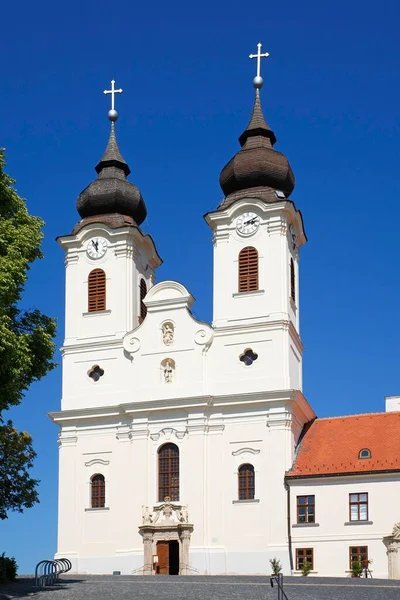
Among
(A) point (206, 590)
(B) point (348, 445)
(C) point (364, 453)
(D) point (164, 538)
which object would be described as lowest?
(A) point (206, 590)

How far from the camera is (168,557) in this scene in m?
45.9

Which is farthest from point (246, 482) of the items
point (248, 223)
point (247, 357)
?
point (248, 223)

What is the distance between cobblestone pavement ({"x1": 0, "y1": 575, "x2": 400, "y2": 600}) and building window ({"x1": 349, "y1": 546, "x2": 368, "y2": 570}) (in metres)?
5.65

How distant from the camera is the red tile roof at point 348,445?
4469 centimetres

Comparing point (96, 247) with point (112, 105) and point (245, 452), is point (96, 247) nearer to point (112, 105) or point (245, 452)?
point (112, 105)

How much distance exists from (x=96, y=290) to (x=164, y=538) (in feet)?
39.8

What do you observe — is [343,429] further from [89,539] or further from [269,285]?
[89,539]

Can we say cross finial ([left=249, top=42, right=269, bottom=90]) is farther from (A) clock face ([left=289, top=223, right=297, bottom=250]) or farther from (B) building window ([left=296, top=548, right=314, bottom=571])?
(B) building window ([left=296, top=548, right=314, bottom=571])

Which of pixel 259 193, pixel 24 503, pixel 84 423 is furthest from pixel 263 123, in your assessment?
pixel 24 503

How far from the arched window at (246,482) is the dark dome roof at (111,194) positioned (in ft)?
45.9

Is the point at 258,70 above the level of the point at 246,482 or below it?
above

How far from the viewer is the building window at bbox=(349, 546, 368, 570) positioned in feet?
142

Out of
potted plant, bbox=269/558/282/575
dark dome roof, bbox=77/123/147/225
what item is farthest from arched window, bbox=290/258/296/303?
potted plant, bbox=269/558/282/575

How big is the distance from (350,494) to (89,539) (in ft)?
37.4
